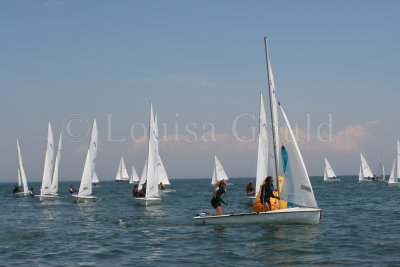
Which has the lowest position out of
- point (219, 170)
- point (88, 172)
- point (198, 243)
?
→ point (198, 243)

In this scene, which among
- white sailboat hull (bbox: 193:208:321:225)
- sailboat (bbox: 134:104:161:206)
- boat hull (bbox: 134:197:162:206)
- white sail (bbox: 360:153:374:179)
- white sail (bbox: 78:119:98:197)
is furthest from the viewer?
white sail (bbox: 360:153:374:179)

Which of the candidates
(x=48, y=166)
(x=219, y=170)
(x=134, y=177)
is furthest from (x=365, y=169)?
(x=48, y=166)

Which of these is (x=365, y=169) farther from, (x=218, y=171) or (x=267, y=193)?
(x=267, y=193)

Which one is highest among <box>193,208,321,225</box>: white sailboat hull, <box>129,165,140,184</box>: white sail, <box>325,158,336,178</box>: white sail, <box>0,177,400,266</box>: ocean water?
<box>325,158,336,178</box>: white sail

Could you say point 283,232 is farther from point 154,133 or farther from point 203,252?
point 154,133

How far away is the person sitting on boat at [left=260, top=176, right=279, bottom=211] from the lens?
73.4ft

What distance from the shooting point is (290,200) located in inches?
882

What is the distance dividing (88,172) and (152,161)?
22.4ft

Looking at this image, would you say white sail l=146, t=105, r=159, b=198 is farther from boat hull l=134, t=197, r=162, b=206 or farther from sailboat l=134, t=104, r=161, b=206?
boat hull l=134, t=197, r=162, b=206

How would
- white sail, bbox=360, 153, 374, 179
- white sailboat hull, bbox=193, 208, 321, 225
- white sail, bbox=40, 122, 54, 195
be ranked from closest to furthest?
1. white sailboat hull, bbox=193, 208, 321, 225
2. white sail, bbox=40, 122, 54, 195
3. white sail, bbox=360, 153, 374, 179

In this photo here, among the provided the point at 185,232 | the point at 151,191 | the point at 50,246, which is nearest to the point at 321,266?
the point at 185,232

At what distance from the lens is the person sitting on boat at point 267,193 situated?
2236 cm

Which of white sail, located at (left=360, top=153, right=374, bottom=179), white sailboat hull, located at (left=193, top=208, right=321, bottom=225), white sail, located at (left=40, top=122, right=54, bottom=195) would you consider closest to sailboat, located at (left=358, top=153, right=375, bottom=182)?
white sail, located at (left=360, top=153, right=374, bottom=179)

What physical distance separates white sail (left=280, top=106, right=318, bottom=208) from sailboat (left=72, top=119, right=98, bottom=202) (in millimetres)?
24776
